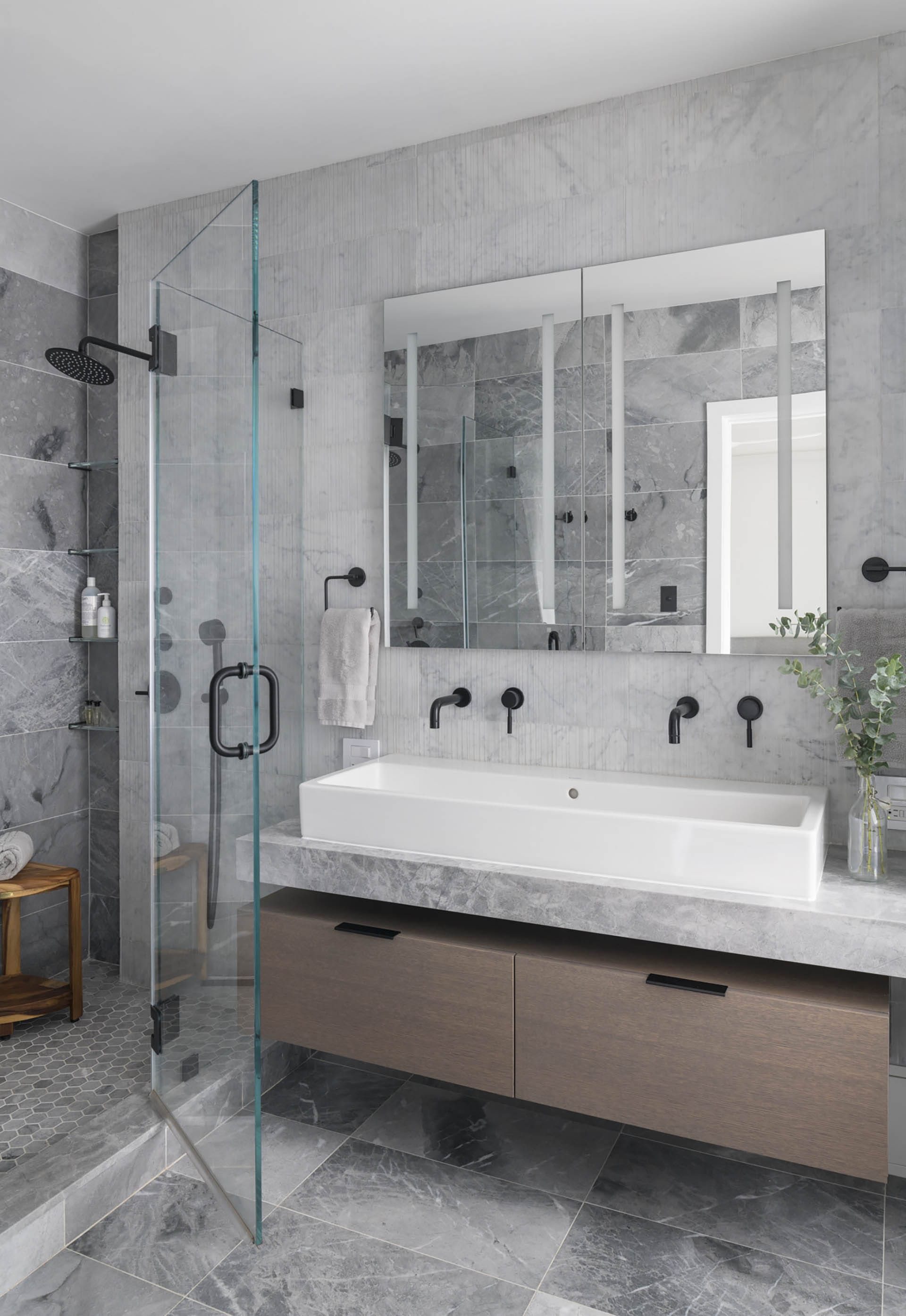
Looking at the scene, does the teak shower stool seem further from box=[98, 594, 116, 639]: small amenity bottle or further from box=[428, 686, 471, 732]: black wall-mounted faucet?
box=[428, 686, 471, 732]: black wall-mounted faucet

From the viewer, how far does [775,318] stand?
208cm

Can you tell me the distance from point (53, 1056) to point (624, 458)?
2.25 m

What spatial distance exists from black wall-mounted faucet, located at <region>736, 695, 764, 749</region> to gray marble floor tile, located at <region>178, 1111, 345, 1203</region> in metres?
1.38

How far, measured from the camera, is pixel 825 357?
2041 mm

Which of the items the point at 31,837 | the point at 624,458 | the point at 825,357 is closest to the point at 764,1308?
the point at 624,458

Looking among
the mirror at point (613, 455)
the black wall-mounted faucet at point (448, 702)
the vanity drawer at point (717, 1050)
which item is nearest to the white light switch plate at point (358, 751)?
the black wall-mounted faucet at point (448, 702)

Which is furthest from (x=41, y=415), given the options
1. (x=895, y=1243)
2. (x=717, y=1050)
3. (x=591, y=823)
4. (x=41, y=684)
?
(x=895, y=1243)

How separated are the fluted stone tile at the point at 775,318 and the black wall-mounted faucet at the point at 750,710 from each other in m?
0.82

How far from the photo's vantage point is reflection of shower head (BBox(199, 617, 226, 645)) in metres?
1.92

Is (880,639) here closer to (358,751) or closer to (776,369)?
(776,369)

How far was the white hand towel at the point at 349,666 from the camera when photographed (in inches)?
99.3

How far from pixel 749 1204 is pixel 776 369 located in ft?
6.14

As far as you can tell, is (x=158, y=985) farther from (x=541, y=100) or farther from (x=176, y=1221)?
(x=541, y=100)

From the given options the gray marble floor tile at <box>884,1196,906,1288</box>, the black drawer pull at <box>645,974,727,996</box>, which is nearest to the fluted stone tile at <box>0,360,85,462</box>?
the black drawer pull at <box>645,974,727,996</box>
